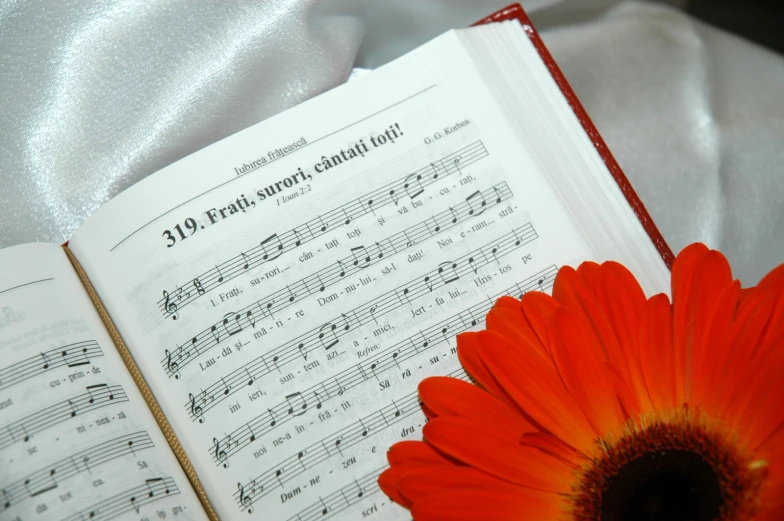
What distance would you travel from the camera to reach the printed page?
1.62 ft

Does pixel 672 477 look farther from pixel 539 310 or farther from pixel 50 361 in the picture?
pixel 50 361

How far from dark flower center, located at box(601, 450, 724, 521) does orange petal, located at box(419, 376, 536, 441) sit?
0.06 meters

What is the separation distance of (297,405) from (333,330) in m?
0.06

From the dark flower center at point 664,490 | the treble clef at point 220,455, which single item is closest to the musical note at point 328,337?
the treble clef at point 220,455

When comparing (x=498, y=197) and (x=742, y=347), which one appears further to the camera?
(x=498, y=197)

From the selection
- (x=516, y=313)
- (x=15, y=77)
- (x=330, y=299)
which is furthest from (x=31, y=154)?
(x=516, y=313)

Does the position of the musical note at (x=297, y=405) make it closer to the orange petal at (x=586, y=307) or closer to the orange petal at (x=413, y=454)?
the orange petal at (x=413, y=454)

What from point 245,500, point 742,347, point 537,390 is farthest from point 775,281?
point 245,500

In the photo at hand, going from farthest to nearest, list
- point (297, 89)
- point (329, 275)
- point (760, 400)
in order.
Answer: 1. point (297, 89)
2. point (329, 275)
3. point (760, 400)

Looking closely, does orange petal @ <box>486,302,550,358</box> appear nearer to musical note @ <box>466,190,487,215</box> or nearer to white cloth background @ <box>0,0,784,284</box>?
musical note @ <box>466,190,487,215</box>

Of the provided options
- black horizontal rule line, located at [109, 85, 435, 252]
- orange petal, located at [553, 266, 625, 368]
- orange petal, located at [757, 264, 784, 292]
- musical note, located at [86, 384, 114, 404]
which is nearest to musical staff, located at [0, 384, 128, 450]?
musical note, located at [86, 384, 114, 404]

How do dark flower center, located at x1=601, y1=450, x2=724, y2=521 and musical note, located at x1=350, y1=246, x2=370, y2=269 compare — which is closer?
dark flower center, located at x1=601, y1=450, x2=724, y2=521

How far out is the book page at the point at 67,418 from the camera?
466 mm

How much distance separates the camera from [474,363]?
0.47 m
